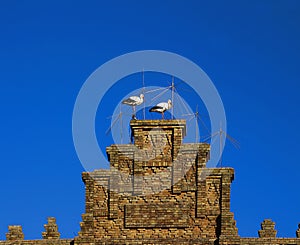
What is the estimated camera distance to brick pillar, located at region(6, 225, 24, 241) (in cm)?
4841

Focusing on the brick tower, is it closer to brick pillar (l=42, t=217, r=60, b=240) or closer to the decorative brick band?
the decorative brick band

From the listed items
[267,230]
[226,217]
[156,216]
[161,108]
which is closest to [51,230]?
[156,216]

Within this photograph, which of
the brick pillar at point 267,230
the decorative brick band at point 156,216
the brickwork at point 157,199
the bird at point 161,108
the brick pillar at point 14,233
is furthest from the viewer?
the bird at point 161,108

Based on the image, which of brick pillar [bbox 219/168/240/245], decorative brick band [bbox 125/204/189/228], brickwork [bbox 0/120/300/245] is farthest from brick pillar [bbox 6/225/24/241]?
brick pillar [bbox 219/168/240/245]

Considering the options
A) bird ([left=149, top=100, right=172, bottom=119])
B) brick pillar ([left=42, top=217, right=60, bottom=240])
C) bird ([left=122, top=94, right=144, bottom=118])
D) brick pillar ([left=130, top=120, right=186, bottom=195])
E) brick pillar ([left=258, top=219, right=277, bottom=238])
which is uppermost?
bird ([left=122, top=94, right=144, bottom=118])

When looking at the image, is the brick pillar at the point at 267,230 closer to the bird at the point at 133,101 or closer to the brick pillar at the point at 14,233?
the bird at the point at 133,101

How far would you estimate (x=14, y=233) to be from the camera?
159ft

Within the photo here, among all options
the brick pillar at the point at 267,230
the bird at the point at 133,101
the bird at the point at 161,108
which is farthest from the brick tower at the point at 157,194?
the bird at the point at 133,101

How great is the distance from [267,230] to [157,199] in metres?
5.19

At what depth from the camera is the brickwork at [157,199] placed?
47656 mm

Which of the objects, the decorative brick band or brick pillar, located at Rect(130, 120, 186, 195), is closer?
the decorative brick band

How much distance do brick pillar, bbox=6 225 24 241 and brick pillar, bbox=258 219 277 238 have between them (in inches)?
430

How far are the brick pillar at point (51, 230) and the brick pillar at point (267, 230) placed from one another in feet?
30.6

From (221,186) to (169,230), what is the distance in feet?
10.1
